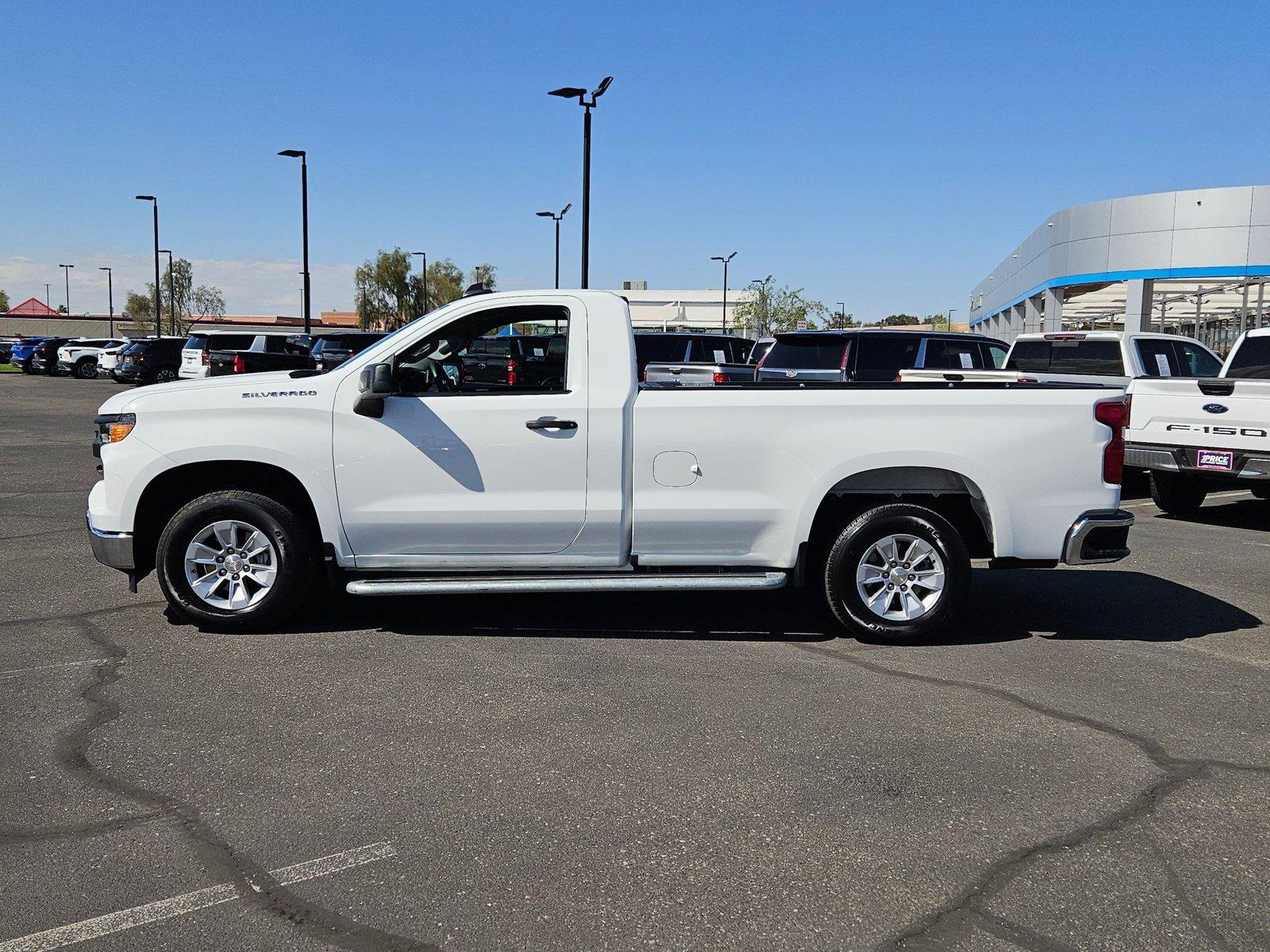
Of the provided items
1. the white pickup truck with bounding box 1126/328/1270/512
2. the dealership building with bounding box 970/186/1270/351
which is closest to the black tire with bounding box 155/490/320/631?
the white pickup truck with bounding box 1126/328/1270/512

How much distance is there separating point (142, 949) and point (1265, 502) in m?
13.5

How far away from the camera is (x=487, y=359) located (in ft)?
22.0

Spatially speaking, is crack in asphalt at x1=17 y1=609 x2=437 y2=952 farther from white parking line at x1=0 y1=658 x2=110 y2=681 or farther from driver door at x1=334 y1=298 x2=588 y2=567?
driver door at x1=334 y1=298 x2=588 y2=567

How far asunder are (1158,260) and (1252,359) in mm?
24616

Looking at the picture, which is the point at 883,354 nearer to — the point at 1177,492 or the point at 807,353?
the point at 807,353

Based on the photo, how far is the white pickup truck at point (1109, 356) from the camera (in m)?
13.5

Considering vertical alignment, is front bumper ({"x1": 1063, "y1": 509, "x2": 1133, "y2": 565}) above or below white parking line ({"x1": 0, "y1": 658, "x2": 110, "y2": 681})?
above

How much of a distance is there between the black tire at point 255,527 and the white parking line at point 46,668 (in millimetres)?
618

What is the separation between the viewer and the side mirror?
20.6 ft

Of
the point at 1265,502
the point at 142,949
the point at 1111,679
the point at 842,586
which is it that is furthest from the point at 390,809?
the point at 1265,502

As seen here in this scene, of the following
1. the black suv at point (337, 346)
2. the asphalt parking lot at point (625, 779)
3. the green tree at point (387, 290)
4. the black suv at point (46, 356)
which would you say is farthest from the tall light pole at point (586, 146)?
the green tree at point (387, 290)

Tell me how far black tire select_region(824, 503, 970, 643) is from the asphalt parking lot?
149 mm

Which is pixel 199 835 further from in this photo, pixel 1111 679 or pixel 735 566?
pixel 1111 679

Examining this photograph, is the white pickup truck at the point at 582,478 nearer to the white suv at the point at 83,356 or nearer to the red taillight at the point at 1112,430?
the red taillight at the point at 1112,430
